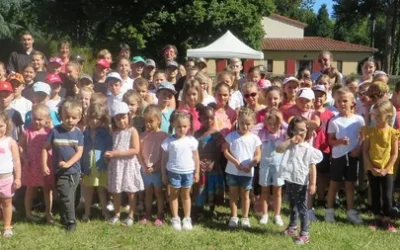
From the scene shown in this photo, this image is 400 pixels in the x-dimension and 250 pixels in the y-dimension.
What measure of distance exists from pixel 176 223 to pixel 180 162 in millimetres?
731

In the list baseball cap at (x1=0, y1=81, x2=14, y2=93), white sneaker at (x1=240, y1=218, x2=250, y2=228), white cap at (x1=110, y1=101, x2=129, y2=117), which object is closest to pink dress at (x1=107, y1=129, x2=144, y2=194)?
white cap at (x1=110, y1=101, x2=129, y2=117)

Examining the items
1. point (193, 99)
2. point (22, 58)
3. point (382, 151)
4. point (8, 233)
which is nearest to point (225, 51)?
point (22, 58)

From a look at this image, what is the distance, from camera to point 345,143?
20.3 feet

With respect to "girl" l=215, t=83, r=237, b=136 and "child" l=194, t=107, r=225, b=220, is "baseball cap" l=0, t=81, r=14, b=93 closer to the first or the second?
"child" l=194, t=107, r=225, b=220

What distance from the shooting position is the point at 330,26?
80.2 meters

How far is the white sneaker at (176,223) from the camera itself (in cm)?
597

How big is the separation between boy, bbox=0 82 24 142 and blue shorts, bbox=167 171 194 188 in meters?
1.84

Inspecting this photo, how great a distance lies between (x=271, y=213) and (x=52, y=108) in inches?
117

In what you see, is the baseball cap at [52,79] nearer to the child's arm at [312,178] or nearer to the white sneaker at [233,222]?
the white sneaker at [233,222]

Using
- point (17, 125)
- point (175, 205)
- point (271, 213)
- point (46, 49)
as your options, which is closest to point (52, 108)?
point (17, 125)

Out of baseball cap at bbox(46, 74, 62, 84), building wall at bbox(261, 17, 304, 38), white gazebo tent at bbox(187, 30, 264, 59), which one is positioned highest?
building wall at bbox(261, 17, 304, 38)

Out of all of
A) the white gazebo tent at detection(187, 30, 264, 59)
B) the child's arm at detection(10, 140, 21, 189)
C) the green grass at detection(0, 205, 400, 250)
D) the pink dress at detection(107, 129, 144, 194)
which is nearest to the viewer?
the green grass at detection(0, 205, 400, 250)

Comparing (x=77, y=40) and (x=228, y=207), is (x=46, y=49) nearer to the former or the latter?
(x=77, y=40)

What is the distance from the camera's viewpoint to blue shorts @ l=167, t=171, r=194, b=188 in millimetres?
5875
